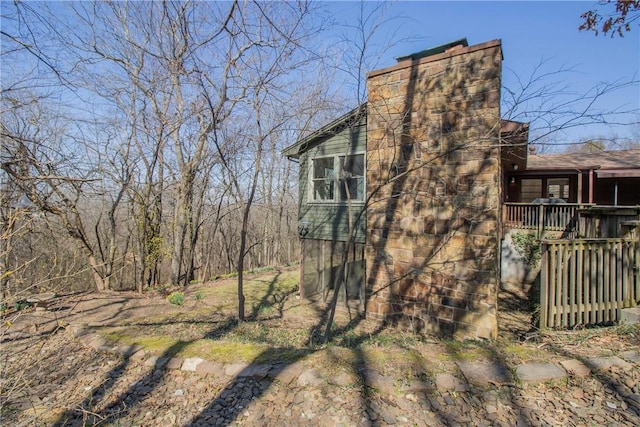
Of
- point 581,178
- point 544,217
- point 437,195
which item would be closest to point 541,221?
point 544,217

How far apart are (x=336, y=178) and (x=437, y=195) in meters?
3.10

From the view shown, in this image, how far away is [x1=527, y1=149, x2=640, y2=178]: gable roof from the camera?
10.9 meters

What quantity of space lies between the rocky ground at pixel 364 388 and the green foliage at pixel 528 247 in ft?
21.5

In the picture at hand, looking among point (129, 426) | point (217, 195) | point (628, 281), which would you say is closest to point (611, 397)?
point (628, 281)

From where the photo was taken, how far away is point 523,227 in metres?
10.1

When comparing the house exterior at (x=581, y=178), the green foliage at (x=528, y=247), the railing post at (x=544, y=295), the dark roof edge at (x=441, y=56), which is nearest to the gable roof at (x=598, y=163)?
the house exterior at (x=581, y=178)

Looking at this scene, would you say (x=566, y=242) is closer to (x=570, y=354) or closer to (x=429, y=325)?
(x=570, y=354)

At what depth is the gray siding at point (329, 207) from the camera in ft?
24.8

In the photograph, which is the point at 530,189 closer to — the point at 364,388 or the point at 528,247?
the point at 528,247

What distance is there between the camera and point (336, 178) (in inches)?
319

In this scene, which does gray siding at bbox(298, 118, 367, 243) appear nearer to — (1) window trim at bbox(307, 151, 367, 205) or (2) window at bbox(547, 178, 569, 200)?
(1) window trim at bbox(307, 151, 367, 205)

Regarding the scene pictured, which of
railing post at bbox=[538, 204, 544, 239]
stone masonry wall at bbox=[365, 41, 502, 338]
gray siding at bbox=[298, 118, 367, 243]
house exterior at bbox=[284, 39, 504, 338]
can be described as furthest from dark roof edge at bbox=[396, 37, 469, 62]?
railing post at bbox=[538, 204, 544, 239]

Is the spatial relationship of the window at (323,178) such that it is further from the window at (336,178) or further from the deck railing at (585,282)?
the deck railing at (585,282)

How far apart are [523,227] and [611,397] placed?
29.1 ft
